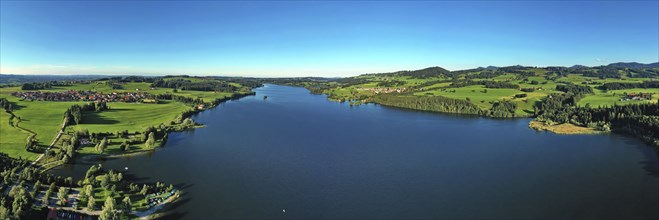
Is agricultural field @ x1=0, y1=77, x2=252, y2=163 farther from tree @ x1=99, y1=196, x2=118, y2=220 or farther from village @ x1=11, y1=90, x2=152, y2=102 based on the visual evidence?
tree @ x1=99, y1=196, x2=118, y2=220

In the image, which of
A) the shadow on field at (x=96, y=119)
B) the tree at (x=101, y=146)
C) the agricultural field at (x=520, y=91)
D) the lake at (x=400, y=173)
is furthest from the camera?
the agricultural field at (x=520, y=91)

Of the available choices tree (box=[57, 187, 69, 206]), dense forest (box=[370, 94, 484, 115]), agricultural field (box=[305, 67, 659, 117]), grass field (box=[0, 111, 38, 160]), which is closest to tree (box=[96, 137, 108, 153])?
grass field (box=[0, 111, 38, 160])

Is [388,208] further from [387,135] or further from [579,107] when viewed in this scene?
[579,107]

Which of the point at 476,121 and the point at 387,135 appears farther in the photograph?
the point at 476,121

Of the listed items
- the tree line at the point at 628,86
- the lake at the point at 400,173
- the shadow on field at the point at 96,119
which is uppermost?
the tree line at the point at 628,86

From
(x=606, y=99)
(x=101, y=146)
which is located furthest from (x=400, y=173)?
(x=606, y=99)

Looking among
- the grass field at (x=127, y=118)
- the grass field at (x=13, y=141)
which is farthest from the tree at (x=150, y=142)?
the grass field at (x=13, y=141)

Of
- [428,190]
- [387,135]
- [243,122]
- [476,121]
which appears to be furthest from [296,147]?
[476,121]

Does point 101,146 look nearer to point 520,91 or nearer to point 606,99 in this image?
point 606,99

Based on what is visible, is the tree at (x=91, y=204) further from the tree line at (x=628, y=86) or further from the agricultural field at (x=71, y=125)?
the tree line at (x=628, y=86)
